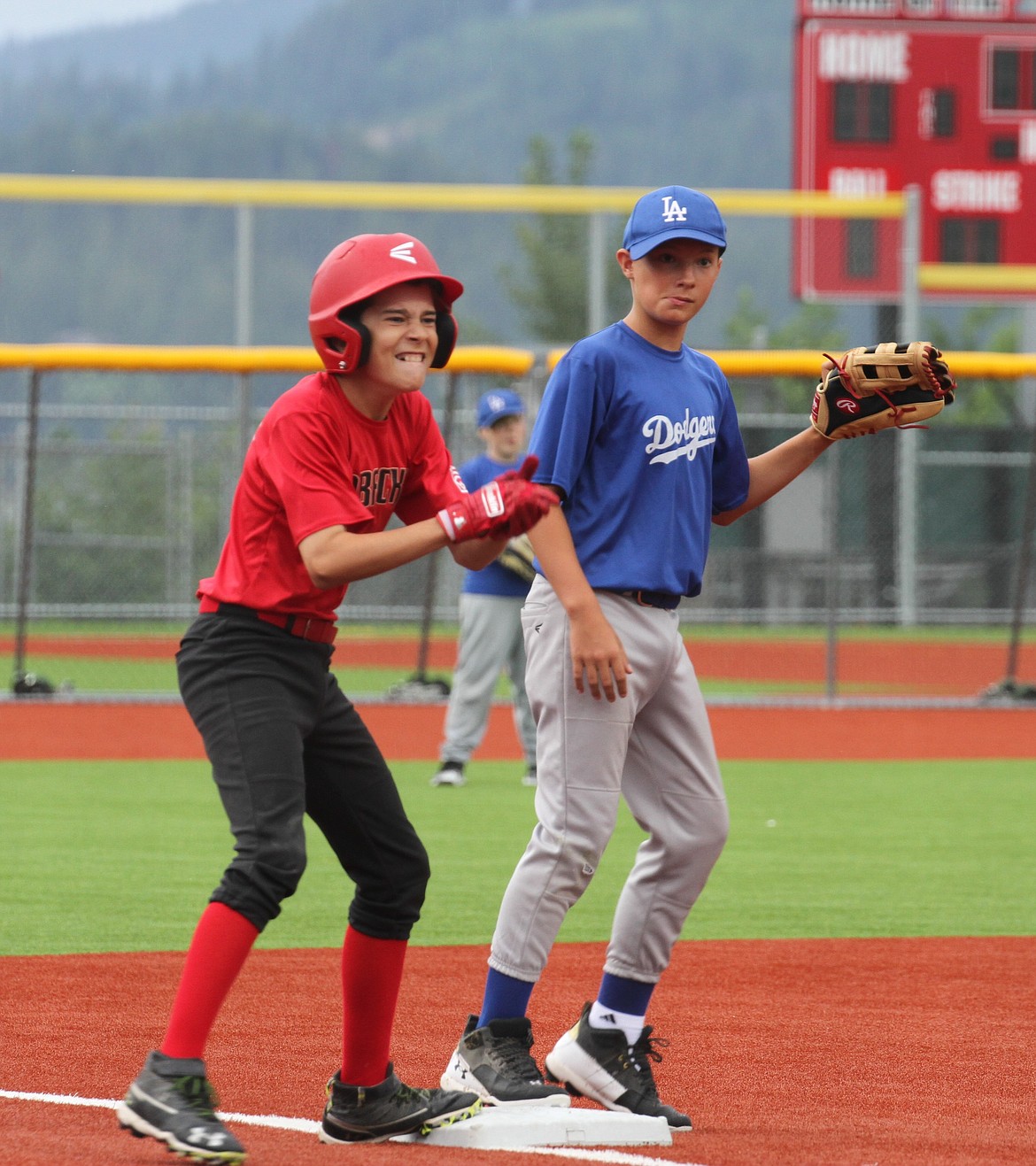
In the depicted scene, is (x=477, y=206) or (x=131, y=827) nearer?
(x=131, y=827)

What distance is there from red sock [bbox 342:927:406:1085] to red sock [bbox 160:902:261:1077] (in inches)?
12.7

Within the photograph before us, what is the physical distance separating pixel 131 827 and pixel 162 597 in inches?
498

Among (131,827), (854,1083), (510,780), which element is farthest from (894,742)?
(854,1083)

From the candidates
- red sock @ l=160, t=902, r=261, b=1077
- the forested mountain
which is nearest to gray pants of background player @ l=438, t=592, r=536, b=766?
red sock @ l=160, t=902, r=261, b=1077

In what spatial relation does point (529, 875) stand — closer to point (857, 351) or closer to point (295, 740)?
point (295, 740)

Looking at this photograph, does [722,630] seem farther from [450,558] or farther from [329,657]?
[329,657]

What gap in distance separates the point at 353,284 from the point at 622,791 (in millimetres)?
1335

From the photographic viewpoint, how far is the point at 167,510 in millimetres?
21000

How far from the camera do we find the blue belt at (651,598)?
13.3 ft

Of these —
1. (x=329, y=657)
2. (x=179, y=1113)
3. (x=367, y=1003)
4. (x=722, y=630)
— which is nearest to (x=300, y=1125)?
(x=367, y=1003)

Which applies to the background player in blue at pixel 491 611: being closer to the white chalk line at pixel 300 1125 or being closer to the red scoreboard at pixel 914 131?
the white chalk line at pixel 300 1125

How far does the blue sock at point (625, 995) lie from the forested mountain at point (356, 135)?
158 ft

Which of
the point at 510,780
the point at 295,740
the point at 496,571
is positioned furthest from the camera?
the point at 510,780

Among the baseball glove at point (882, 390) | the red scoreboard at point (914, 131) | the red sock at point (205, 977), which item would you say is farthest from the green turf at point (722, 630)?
the red sock at point (205, 977)
